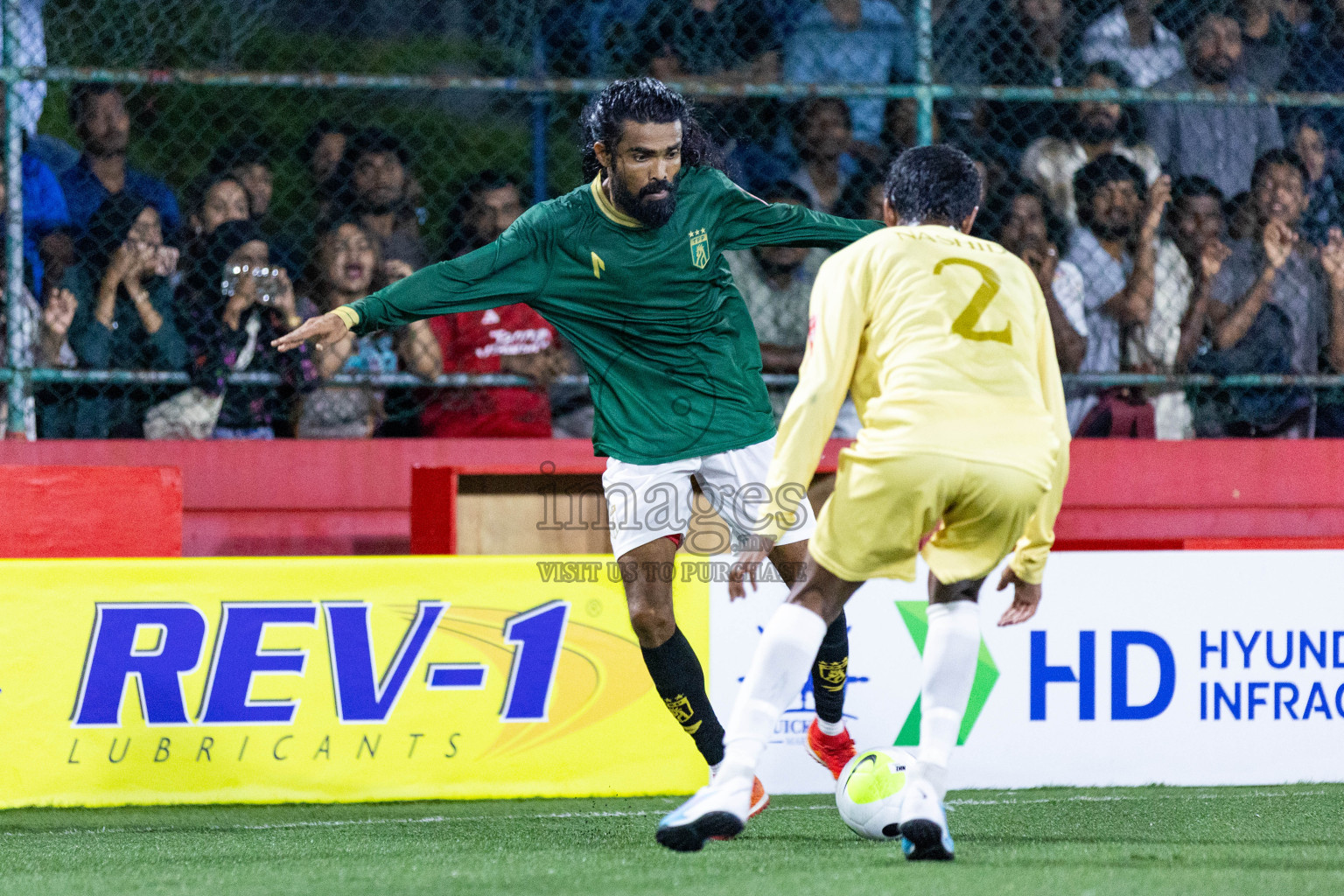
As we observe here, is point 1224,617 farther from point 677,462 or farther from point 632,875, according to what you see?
point 632,875

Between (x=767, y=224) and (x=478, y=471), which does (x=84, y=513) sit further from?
(x=767, y=224)

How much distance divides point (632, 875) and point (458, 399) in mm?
3627

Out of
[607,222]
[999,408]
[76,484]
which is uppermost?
[607,222]

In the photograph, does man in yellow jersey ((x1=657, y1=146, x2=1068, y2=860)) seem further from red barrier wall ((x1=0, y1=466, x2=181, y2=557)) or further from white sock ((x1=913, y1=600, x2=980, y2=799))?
red barrier wall ((x1=0, y1=466, x2=181, y2=557))

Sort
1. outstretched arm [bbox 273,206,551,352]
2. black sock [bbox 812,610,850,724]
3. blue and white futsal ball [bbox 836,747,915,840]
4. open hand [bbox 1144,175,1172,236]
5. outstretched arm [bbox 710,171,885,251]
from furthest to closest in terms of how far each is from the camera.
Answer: open hand [bbox 1144,175,1172,236], outstretched arm [bbox 710,171,885,251], black sock [bbox 812,610,850,724], outstretched arm [bbox 273,206,551,352], blue and white futsal ball [bbox 836,747,915,840]

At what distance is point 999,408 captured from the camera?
10.6ft

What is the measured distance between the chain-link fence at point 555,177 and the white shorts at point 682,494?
225cm

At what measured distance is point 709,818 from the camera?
3197mm

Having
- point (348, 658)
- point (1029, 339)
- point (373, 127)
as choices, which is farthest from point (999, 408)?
point (373, 127)

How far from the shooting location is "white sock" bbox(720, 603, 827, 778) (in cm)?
328

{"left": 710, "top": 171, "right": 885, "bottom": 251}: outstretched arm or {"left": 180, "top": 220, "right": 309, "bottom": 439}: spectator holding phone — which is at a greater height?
{"left": 710, "top": 171, "right": 885, "bottom": 251}: outstretched arm

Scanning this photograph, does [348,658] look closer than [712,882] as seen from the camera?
No

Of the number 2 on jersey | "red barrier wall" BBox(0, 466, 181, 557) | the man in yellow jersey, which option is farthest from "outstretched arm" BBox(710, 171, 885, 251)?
"red barrier wall" BBox(0, 466, 181, 557)

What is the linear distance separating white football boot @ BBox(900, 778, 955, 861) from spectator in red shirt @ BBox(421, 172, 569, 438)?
3.57 metres
